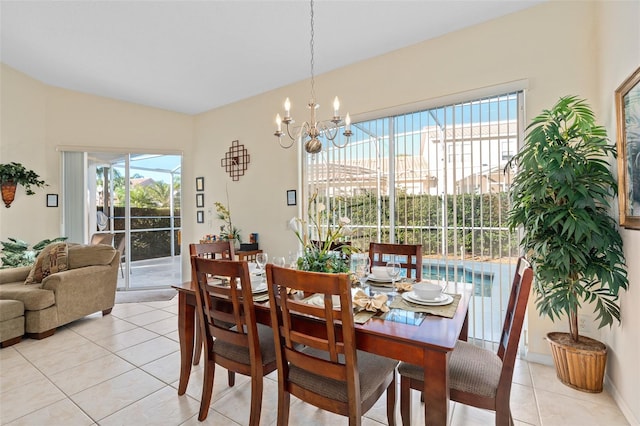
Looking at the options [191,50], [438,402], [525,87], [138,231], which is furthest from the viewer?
[138,231]

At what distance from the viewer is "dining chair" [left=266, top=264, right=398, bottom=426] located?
4.05 feet

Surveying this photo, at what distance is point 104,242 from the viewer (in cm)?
411

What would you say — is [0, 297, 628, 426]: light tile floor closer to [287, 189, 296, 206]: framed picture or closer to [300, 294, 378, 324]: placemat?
[300, 294, 378, 324]: placemat

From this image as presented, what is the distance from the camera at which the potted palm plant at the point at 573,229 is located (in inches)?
75.3

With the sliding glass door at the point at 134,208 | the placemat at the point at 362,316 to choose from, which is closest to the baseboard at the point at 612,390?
the placemat at the point at 362,316

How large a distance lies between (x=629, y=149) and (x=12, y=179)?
606 cm

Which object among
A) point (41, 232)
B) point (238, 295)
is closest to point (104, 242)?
point (41, 232)

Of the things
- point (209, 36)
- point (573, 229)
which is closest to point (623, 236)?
point (573, 229)

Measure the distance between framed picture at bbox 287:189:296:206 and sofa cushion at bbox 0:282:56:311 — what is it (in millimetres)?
2675

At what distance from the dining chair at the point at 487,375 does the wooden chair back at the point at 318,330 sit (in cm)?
42

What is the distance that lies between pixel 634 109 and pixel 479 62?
1286 millimetres

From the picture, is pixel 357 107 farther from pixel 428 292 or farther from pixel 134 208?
pixel 134 208

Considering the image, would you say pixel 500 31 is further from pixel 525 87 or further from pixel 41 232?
pixel 41 232

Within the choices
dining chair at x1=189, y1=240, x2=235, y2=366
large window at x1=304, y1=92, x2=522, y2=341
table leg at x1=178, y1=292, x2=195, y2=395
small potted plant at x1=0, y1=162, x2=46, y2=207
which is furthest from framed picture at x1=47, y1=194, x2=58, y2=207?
large window at x1=304, y1=92, x2=522, y2=341
